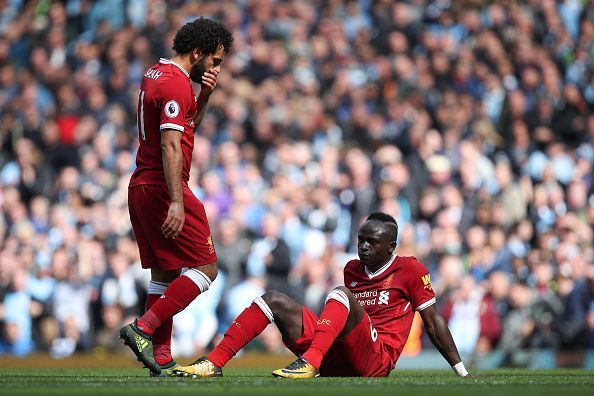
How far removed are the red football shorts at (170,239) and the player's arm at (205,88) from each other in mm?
682

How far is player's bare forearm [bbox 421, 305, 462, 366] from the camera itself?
26.7 ft

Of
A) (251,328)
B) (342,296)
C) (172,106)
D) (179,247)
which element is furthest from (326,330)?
(172,106)

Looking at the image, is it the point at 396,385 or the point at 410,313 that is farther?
the point at 410,313

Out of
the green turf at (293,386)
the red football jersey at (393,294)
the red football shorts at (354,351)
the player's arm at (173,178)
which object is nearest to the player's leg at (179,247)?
the player's arm at (173,178)

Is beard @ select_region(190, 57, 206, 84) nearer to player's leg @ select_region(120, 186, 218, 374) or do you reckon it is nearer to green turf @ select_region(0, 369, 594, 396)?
player's leg @ select_region(120, 186, 218, 374)

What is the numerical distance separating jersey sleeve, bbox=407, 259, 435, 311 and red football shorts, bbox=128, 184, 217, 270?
140 cm

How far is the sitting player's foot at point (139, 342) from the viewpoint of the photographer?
306 inches

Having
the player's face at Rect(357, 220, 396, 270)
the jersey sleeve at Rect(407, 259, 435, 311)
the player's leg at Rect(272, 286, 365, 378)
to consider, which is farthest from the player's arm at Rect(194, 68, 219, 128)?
the jersey sleeve at Rect(407, 259, 435, 311)

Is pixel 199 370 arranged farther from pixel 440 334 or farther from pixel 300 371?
pixel 440 334

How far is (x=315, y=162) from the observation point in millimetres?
16672

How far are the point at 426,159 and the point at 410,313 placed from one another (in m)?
8.01

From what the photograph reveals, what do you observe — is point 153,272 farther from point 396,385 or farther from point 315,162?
point 315,162

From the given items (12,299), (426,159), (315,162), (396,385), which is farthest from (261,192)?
(396,385)

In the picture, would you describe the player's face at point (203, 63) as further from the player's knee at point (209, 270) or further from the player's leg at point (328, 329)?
the player's leg at point (328, 329)
